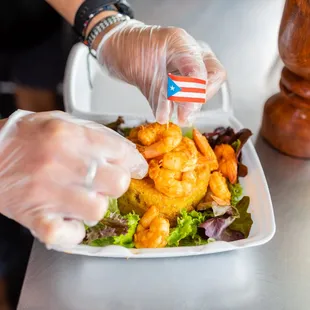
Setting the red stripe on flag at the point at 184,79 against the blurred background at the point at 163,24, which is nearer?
the red stripe on flag at the point at 184,79

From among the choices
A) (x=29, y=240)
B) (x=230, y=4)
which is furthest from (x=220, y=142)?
(x=230, y=4)

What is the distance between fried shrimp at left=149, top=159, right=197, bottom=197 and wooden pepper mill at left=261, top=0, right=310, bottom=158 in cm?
26

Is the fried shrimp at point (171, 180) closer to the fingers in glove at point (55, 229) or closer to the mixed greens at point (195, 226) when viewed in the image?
the mixed greens at point (195, 226)

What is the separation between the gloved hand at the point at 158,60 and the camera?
0.98 metres

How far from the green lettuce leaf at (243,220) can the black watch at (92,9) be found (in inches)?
20.8

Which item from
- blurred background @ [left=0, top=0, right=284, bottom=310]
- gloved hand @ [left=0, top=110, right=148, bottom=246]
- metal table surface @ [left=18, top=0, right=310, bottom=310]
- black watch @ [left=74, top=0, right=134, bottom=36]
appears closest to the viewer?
gloved hand @ [left=0, top=110, right=148, bottom=246]

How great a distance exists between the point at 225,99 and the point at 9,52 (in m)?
0.74

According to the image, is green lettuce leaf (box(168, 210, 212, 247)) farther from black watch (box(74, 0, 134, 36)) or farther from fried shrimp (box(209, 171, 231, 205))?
black watch (box(74, 0, 134, 36))

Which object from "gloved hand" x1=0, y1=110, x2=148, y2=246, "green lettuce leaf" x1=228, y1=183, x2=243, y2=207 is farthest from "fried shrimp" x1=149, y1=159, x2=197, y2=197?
"gloved hand" x1=0, y1=110, x2=148, y2=246

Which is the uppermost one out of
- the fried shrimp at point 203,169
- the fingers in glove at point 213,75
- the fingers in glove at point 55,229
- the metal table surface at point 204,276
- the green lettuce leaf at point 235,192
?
the fingers in glove at point 213,75

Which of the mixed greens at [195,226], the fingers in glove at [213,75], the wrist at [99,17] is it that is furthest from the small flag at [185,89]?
the wrist at [99,17]

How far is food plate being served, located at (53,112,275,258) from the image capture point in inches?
34.8

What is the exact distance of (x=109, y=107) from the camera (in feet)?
4.38

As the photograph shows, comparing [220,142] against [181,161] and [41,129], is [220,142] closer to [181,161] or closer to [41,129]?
[181,161]
